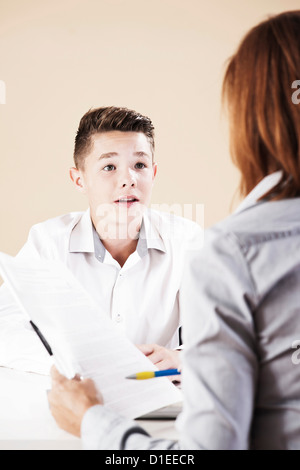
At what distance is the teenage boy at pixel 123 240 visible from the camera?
166cm

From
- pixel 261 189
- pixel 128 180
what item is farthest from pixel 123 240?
pixel 261 189

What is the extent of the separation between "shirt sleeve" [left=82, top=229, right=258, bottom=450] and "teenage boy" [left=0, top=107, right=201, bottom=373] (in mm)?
1024

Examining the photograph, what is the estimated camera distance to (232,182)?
3213 mm

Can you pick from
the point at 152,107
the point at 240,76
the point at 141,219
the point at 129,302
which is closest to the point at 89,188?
the point at 141,219

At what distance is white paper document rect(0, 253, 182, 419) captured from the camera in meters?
0.90

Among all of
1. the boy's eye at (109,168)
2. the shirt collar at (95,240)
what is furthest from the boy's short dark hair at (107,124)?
the shirt collar at (95,240)

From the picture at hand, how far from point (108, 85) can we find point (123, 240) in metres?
1.66

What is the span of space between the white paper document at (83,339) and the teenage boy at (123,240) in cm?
61

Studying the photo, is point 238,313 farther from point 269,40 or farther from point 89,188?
point 89,188

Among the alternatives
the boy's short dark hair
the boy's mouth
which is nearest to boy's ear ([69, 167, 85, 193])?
the boy's short dark hair

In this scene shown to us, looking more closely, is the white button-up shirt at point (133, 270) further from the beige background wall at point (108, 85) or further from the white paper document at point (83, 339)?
the beige background wall at point (108, 85)

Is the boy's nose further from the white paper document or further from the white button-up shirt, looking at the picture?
the white paper document

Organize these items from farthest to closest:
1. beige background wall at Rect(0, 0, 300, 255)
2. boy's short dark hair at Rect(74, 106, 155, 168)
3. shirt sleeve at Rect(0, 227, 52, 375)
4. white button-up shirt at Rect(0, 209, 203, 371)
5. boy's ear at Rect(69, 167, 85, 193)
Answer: beige background wall at Rect(0, 0, 300, 255) < boy's ear at Rect(69, 167, 85, 193) < boy's short dark hair at Rect(74, 106, 155, 168) < white button-up shirt at Rect(0, 209, 203, 371) < shirt sleeve at Rect(0, 227, 52, 375)
